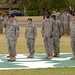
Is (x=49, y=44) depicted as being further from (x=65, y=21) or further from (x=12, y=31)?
(x=65, y=21)

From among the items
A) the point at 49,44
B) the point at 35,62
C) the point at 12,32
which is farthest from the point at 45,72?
the point at 49,44

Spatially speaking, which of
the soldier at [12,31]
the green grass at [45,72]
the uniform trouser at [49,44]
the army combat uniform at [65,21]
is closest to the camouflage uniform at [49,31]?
the uniform trouser at [49,44]

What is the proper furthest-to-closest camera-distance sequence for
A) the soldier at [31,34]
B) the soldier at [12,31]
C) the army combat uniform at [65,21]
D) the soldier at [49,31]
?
the army combat uniform at [65,21], the soldier at [31,34], the soldier at [49,31], the soldier at [12,31]

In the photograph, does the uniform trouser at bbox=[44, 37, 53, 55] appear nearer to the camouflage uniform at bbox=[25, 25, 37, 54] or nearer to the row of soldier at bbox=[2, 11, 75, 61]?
the row of soldier at bbox=[2, 11, 75, 61]

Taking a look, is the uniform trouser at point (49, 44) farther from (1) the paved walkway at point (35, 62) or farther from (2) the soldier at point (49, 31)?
(1) the paved walkway at point (35, 62)

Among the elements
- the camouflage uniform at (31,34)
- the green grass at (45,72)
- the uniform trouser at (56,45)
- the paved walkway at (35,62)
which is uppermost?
the camouflage uniform at (31,34)

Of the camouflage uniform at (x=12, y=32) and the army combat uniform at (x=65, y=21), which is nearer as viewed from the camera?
the camouflage uniform at (x=12, y=32)

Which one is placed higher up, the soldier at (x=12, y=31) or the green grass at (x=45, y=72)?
the soldier at (x=12, y=31)

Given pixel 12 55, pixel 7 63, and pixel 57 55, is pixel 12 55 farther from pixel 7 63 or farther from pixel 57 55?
pixel 57 55

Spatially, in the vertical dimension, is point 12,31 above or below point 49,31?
above

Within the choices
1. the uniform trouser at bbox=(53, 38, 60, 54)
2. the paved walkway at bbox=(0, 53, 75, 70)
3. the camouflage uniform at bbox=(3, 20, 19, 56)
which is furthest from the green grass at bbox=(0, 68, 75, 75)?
the uniform trouser at bbox=(53, 38, 60, 54)

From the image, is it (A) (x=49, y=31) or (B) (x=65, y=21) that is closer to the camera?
(A) (x=49, y=31)

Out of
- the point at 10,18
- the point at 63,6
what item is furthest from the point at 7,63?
the point at 63,6

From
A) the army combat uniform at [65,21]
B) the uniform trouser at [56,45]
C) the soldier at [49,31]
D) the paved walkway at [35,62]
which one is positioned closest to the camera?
the paved walkway at [35,62]
